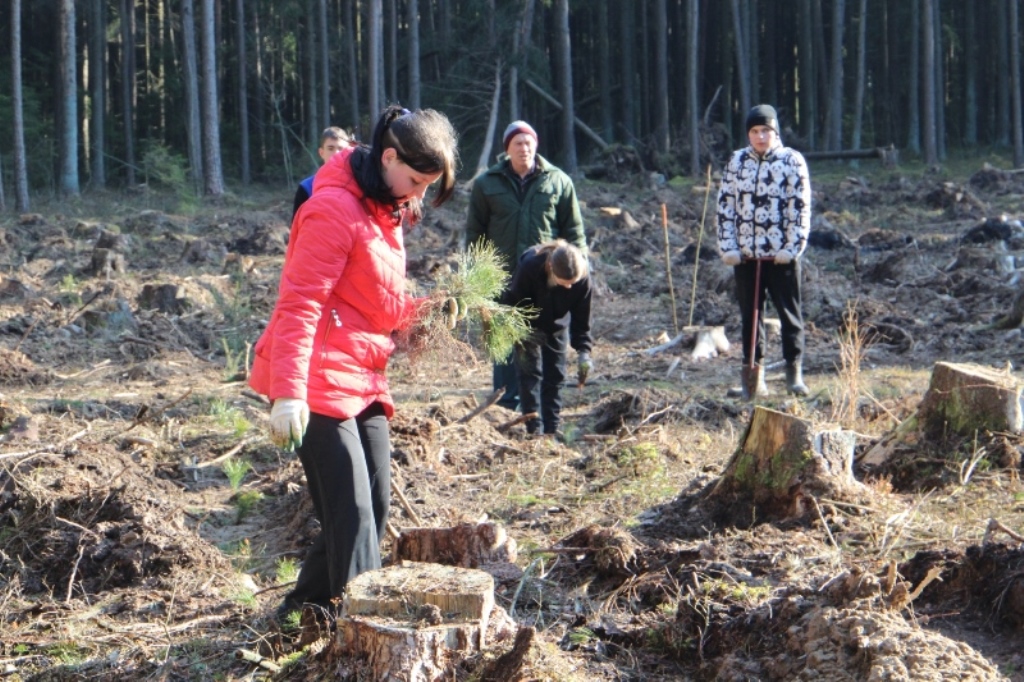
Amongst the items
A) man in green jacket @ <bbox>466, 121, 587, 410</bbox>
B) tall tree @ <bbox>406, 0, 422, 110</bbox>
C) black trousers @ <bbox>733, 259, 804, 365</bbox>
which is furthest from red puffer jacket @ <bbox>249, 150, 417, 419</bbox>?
tall tree @ <bbox>406, 0, 422, 110</bbox>

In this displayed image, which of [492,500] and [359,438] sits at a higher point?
[359,438]

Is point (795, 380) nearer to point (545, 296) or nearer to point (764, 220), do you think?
point (764, 220)

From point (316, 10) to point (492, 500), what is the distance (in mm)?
32219

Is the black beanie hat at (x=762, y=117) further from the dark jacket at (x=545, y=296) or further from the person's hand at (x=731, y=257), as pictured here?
the dark jacket at (x=545, y=296)

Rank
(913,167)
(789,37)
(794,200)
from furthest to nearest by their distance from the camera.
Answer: (789,37), (913,167), (794,200)

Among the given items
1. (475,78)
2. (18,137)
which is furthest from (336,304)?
(475,78)

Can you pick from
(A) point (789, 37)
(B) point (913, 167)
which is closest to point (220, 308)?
(B) point (913, 167)

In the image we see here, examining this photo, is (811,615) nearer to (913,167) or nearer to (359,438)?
(359,438)

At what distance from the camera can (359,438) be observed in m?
3.68

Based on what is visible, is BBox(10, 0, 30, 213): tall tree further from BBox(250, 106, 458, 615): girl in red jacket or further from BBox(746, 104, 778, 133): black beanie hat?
BBox(250, 106, 458, 615): girl in red jacket

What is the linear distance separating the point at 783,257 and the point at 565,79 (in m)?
23.8

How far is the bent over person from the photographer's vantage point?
7.00m

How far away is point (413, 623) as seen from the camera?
3.40 metres

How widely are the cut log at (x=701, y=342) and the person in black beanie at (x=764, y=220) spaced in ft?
7.61
